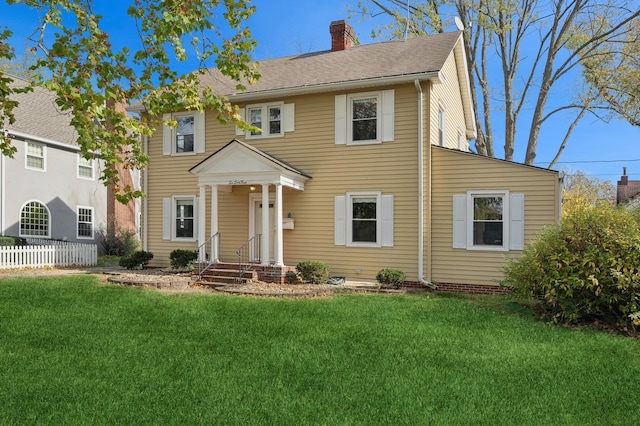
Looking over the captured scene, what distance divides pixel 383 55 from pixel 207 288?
9199mm

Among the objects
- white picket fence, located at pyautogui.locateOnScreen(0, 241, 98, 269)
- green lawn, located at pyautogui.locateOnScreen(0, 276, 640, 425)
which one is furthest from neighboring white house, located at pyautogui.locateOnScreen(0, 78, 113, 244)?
green lawn, located at pyautogui.locateOnScreen(0, 276, 640, 425)

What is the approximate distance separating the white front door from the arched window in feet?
39.2

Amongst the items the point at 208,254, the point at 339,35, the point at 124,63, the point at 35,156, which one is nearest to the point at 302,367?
the point at 124,63

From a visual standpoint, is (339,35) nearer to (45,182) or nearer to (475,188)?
(475,188)

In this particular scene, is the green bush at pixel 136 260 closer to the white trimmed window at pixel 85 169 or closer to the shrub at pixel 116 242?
the shrub at pixel 116 242

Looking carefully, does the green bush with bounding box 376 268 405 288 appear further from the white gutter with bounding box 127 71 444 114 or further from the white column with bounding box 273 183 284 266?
the white gutter with bounding box 127 71 444 114

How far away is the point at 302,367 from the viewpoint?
17.5 feet

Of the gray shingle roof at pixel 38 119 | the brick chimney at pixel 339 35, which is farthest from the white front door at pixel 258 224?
the gray shingle roof at pixel 38 119

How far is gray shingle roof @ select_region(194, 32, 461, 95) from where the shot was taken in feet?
41.7

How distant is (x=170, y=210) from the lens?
15367mm

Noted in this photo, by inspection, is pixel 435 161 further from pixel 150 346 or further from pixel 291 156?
pixel 150 346

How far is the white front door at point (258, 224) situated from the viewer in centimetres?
1398

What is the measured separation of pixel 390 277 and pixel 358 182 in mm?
3035

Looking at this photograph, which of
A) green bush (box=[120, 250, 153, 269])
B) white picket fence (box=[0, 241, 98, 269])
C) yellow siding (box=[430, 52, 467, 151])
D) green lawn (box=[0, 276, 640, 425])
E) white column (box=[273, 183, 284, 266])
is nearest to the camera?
green lawn (box=[0, 276, 640, 425])
